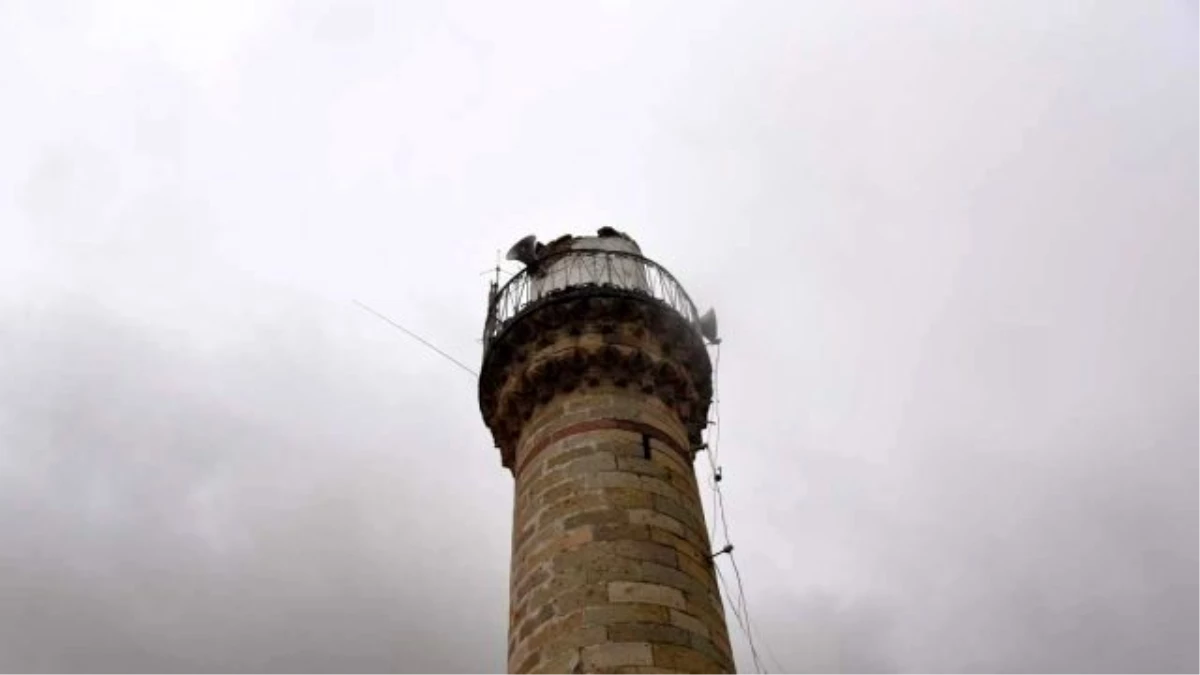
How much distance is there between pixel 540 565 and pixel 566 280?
3872 millimetres

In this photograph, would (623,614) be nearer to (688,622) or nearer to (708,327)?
(688,622)

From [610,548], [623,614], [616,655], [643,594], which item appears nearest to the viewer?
[616,655]

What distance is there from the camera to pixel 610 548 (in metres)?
7.75

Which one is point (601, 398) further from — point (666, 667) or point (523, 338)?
point (666, 667)

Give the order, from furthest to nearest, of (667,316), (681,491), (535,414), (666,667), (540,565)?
(667,316) < (535,414) < (681,491) < (540,565) < (666,667)

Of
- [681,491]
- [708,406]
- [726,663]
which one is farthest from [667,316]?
[726,663]

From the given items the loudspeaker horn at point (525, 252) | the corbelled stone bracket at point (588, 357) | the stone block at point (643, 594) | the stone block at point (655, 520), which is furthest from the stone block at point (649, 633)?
the loudspeaker horn at point (525, 252)

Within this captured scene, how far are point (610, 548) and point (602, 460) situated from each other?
3.27 ft

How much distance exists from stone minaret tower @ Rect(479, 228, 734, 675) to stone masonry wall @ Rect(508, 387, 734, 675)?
14mm

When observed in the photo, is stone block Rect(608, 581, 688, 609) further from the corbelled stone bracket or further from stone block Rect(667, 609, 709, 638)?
the corbelled stone bracket

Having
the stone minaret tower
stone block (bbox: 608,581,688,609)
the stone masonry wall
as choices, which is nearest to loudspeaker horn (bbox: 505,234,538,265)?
the stone minaret tower

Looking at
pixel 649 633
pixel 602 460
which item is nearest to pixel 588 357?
pixel 602 460

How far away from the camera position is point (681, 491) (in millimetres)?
8789

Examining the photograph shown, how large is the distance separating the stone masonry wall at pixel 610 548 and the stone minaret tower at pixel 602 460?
1 centimetres
